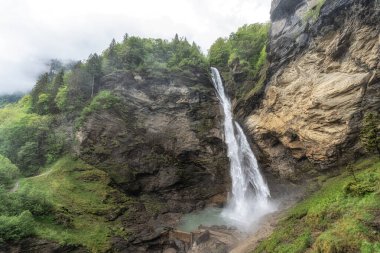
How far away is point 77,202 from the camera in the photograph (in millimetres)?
29328

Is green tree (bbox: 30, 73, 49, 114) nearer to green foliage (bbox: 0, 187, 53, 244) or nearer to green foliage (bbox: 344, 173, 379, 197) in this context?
green foliage (bbox: 0, 187, 53, 244)

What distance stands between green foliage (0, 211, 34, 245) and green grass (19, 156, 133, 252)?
3.06 feet

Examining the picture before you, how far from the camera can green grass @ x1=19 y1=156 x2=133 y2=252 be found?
24.9 metres

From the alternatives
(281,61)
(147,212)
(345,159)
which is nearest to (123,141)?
(147,212)

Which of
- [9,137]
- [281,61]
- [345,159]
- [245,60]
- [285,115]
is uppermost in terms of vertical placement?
[245,60]

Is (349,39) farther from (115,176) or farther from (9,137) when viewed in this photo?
(9,137)

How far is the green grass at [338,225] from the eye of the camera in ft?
50.3

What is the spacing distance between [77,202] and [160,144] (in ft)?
46.1

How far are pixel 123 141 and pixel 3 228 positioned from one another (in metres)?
18.3

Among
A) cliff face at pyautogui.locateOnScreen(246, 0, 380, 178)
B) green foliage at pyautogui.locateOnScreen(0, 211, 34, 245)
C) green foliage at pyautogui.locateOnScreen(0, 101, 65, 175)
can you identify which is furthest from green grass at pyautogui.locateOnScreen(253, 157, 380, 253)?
green foliage at pyautogui.locateOnScreen(0, 101, 65, 175)

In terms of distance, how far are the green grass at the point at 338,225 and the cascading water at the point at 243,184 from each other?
338 inches

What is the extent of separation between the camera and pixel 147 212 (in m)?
33.3

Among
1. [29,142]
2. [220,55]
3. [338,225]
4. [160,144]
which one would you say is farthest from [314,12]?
[29,142]

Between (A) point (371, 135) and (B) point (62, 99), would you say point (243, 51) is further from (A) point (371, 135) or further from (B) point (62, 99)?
(A) point (371, 135)
